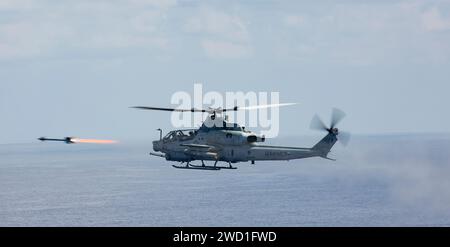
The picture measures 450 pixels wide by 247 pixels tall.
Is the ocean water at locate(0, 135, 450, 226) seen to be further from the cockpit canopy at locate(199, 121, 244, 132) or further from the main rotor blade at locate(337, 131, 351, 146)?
the cockpit canopy at locate(199, 121, 244, 132)

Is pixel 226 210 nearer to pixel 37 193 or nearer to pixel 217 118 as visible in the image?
pixel 37 193

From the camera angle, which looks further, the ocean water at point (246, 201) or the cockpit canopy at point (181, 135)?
the ocean water at point (246, 201)

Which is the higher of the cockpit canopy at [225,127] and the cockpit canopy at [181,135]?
the cockpit canopy at [225,127]

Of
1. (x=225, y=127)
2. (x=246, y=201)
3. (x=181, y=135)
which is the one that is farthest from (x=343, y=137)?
(x=246, y=201)

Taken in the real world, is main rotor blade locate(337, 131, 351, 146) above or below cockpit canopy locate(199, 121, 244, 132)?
below

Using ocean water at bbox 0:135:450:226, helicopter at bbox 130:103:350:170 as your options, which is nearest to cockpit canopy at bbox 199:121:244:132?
helicopter at bbox 130:103:350:170

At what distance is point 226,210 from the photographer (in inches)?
5753

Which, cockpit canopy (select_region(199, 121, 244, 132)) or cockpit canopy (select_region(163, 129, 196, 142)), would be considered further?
cockpit canopy (select_region(163, 129, 196, 142))

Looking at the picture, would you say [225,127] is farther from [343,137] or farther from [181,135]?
[343,137]

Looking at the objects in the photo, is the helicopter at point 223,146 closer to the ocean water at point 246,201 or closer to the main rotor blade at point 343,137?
the main rotor blade at point 343,137

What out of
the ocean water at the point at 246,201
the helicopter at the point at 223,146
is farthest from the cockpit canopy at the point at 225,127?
the ocean water at the point at 246,201
